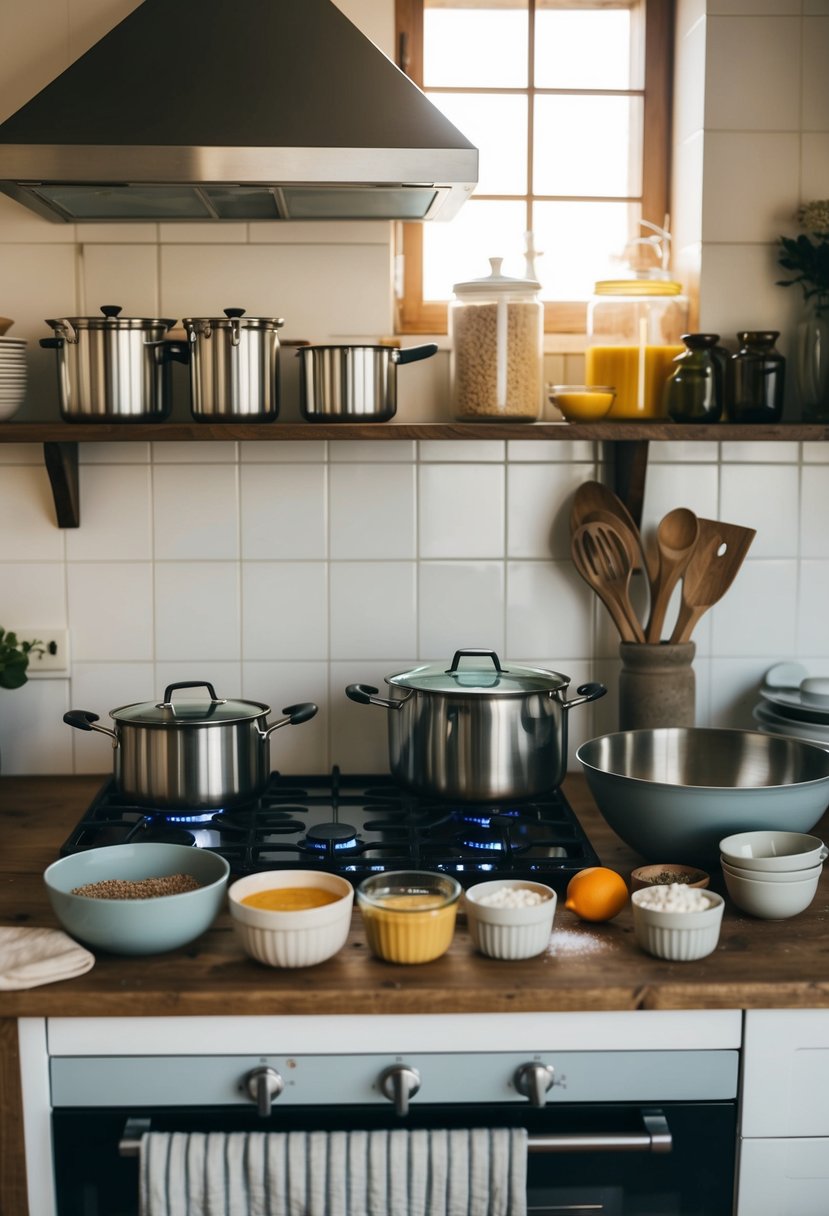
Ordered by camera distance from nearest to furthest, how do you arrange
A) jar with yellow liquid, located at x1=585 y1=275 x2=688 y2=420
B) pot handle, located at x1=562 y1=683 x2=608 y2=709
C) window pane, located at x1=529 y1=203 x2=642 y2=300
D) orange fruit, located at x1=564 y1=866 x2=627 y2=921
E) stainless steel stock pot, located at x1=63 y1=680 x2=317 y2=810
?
Answer: 1. orange fruit, located at x1=564 y1=866 x2=627 y2=921
2. stainless steel stock pot, located at x1=63 y1=680 x2=317 y2=810
3. pot handle, located at x1=562 y1=683 x2=608 y2=709
4. jar with yellow liquid, located at x1=585 y1=275 x2=688 y2=420
5. window pane, located at x1=529 y1=203 x2=642 y2=300

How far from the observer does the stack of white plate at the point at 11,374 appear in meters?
1.79

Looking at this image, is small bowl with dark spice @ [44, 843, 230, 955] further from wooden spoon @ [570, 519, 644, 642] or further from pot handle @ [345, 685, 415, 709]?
wooden spoon @ [570, 519, 644, 642]

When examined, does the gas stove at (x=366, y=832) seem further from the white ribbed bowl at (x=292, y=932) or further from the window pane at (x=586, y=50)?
the window pane at (x=586, y=50)

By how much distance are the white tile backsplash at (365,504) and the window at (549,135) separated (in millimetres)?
73

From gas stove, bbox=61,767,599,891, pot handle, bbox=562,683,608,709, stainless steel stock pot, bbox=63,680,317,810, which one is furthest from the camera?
pot handle, bbox=562,683,608,709

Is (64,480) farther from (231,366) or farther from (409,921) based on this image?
(409,921)

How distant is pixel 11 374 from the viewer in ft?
5.91

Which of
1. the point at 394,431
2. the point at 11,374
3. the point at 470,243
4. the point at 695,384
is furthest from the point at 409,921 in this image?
the point at 470,243

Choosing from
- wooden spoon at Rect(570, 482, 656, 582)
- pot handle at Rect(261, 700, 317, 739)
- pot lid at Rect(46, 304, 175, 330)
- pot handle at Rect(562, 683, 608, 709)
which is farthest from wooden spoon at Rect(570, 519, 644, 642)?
pot lid at Rect(46, 304, 175, 330)

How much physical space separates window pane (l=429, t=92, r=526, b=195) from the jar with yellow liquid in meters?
0.33

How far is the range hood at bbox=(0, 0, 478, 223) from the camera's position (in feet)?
4.82

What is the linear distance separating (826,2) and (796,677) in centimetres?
108

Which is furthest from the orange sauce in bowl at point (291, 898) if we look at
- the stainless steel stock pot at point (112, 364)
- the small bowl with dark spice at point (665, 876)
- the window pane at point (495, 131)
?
the window pane at point (495, 131)

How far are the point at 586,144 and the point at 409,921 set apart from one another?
4.65ft
